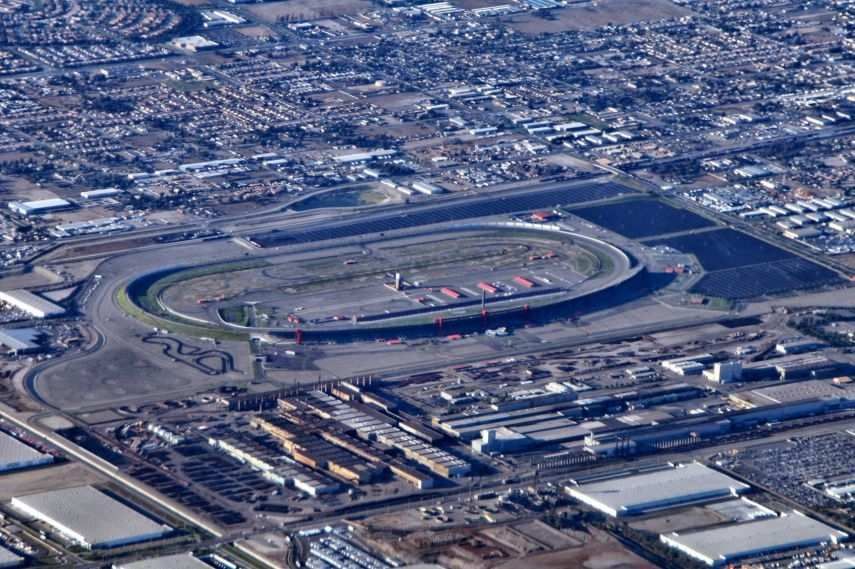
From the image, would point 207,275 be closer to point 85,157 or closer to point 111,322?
point 111,322

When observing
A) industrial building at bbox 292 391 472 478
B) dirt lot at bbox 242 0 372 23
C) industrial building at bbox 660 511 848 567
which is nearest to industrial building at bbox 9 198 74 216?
industrial building at bbox 292 391 472 478

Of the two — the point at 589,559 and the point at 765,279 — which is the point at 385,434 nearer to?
the point at 589,559

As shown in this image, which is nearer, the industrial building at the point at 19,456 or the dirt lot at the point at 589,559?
the dirt lot at the point at 589,559

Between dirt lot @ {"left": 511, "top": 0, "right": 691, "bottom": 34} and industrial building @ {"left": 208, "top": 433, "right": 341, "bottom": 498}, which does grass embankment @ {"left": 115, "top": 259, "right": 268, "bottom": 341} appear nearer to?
industrial building @ {"left": 208, "top": 433, "right": 341, "bottom": 498}

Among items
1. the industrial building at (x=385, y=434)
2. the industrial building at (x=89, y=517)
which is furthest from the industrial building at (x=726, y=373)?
the industrial building at (x=89, y=517)

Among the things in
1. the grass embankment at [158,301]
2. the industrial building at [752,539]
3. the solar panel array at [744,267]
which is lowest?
the grass embankment at [158,301]

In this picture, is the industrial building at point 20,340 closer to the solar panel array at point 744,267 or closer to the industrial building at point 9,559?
the industrial building at point 9,559

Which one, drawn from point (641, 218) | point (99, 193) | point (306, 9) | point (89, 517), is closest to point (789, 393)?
point (641, 218)
